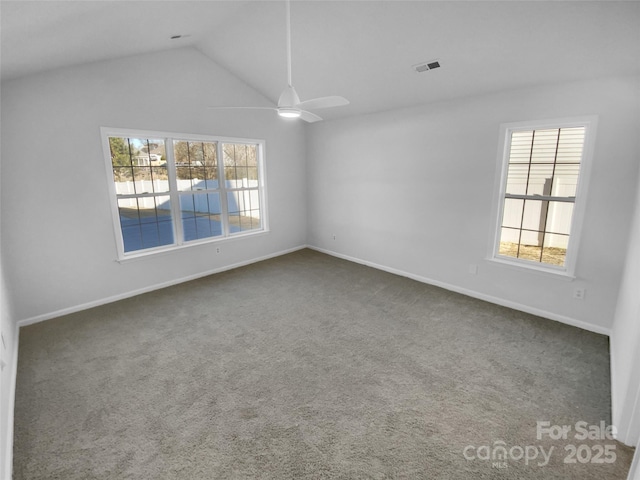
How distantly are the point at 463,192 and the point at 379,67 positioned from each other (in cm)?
194

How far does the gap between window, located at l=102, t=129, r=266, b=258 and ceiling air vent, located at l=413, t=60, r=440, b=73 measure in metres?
2.93

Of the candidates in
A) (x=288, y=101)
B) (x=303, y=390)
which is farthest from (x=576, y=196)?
(x=303, y=390)

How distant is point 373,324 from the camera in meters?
3.57

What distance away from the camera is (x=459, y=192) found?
4223 mm

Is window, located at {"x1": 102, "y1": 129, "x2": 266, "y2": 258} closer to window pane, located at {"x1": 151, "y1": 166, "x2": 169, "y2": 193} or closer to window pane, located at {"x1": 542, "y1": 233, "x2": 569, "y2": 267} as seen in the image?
window pane, located at {"x1": 151, "y1": 166, "x2": 169, "y2": 193}

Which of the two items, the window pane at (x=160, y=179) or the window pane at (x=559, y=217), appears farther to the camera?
the window pane at (x=160, y=179)

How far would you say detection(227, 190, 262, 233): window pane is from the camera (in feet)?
18.4

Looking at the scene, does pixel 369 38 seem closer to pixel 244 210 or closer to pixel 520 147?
pixel 520 147

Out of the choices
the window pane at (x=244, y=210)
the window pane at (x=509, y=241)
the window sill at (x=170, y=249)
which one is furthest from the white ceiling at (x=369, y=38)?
the window sill at (x=170, y=249)

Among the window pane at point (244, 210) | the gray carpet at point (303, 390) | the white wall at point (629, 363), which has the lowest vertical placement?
the gray carpet at point (303, 390)

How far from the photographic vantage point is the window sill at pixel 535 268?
136 inches

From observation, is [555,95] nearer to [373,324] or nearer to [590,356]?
[590,356]

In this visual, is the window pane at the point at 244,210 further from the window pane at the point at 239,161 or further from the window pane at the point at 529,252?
the window pane at the point at 529,252

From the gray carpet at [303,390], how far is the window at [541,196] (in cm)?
83
